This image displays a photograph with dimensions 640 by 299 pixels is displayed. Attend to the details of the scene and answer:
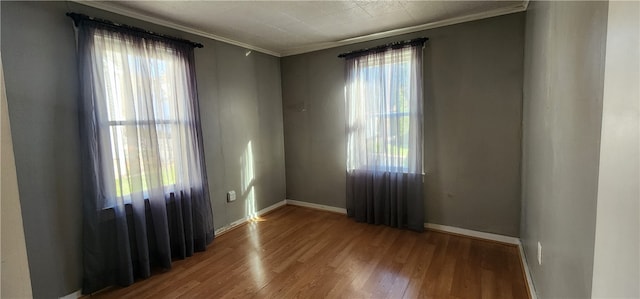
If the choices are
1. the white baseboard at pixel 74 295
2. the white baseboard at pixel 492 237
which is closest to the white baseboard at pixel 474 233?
the white baseboard at pixel 492 237

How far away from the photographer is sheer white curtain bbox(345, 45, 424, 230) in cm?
308

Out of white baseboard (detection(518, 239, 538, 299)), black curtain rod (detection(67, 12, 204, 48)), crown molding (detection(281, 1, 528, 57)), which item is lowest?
white baseboard (detection(518, 239, 538, 299))

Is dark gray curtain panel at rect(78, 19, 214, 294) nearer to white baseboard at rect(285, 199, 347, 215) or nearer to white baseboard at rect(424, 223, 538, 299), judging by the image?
white baseboard at rect(285, 199, 347, 215)

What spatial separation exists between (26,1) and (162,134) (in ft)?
4.09

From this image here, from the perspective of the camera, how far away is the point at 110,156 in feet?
7.22

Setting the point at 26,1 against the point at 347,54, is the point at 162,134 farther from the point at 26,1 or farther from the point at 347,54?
the point at 347,54

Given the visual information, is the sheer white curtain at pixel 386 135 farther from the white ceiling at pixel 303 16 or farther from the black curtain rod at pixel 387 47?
the white ceiling at pixel 303 16

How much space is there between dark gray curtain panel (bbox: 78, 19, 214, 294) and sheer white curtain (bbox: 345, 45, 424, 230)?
1872 millimetres

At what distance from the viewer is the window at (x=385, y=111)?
121 inches

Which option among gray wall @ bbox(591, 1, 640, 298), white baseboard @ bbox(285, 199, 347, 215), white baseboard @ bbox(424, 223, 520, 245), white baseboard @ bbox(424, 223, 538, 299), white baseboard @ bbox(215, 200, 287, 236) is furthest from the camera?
white baseboard @ bbox(285, 199, 347, 215)

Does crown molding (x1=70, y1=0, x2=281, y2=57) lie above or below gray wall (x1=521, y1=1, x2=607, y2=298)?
above

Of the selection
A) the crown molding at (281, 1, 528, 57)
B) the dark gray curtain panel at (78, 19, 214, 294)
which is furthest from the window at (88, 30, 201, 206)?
the crown molding at (281, 1, 528, 57)

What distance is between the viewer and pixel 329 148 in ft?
12.8

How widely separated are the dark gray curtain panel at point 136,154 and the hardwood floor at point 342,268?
249 millimetres
